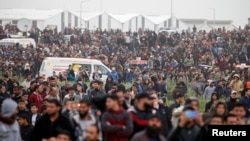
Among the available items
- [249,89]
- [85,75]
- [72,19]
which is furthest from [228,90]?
[72,19]

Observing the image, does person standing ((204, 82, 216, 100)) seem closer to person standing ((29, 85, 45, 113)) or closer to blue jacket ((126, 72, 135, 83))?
person standing ((29, 85, 45, 113))

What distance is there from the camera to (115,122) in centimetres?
1474

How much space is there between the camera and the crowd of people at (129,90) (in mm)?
14727

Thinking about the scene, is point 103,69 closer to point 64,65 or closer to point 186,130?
point 64,65

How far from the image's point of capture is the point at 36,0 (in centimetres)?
13875

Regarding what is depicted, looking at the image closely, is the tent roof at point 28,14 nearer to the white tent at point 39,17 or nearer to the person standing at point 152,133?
the white tent at point 39,17

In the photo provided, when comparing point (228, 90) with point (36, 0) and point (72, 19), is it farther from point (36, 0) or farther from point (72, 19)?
point (36, 0)

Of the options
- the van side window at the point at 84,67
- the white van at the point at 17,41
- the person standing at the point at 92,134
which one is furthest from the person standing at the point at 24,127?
the white van at the point at 17,41

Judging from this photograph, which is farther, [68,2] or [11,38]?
[68,2]

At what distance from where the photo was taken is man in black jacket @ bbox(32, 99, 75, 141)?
49.6ft

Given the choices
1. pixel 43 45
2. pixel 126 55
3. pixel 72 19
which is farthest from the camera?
pixel 72 19

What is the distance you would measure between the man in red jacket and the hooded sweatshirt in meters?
1.48

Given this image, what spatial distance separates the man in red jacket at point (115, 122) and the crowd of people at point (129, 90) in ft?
0.05

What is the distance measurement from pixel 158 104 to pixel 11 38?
41492 millimetres
